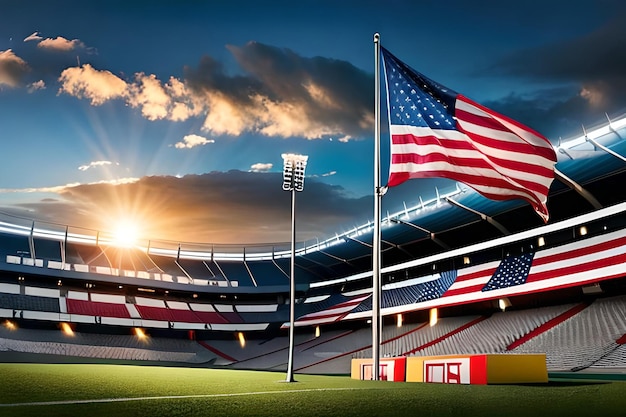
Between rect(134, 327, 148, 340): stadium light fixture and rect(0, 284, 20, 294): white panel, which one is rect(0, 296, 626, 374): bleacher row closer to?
rect(134, 327, 148, 340): stadium light fixture

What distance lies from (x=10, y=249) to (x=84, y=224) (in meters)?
13.7

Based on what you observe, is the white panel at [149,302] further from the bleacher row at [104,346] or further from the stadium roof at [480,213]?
the stadium roof at [480,213]

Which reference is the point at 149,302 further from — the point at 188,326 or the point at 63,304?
the point at 63,304

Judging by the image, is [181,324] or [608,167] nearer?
[608,167]

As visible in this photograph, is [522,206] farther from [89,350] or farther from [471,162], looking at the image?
[89,350]

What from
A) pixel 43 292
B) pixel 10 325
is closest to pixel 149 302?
pixel 43 292

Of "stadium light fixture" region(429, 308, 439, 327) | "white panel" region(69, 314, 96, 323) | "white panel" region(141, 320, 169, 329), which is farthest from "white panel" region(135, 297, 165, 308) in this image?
"stadium light fixture" region(429, 308, 439, 327)

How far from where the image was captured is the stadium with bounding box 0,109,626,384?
32438 millimetres

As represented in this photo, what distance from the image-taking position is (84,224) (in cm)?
7212

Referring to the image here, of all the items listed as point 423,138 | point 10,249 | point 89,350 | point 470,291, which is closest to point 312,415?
point 423,138

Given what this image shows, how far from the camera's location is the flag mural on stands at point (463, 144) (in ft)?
41.5

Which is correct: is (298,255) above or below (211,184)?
below

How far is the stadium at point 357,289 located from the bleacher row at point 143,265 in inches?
6.4

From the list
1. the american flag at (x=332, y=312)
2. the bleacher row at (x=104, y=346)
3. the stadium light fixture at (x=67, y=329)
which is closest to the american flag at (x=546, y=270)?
the american flag at (x=332, y=312)
